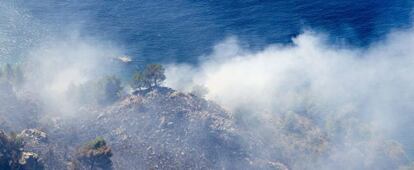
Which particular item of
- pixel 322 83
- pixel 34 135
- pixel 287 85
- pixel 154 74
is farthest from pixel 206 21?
pixel 34 135

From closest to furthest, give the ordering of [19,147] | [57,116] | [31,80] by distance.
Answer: [19,147], [57,116], [31,80]

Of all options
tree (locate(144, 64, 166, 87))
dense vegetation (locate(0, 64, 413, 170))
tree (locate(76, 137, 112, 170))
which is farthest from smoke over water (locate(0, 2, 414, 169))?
tree (locate(76, 137, 112, 170))

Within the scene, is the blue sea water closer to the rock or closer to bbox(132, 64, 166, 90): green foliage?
bbox(132, 64, 166, 90): green foliage

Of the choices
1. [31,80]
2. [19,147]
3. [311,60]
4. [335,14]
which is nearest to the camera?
[19,147]

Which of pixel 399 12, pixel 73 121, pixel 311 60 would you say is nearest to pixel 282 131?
pixel 311 60

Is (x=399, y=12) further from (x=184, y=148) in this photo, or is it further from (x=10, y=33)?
(x=10, y=33)

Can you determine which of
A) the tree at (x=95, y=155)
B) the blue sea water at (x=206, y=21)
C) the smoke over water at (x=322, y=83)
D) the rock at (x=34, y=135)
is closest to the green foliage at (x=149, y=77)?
the smoke over water at (x=322, y=83)

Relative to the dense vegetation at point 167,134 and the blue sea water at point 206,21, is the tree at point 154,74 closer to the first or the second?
the dense vegetation at point 167,134
